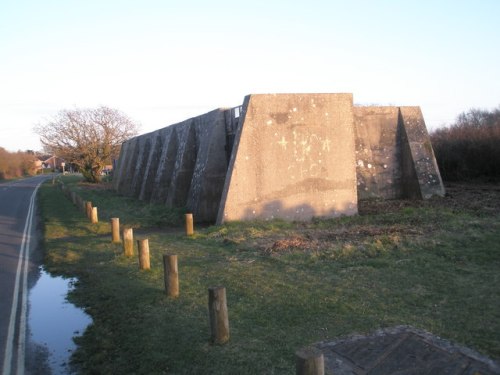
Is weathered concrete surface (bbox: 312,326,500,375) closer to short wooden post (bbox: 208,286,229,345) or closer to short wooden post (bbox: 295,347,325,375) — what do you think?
short wooden post (bbox: 208,286,229,345)

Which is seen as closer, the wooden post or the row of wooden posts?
the row of wooden posts

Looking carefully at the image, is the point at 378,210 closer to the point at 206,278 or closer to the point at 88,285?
the point at 206,278

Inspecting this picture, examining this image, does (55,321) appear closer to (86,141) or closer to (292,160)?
(292,160)

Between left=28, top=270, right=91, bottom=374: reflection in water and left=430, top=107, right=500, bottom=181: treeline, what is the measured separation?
72.3ft

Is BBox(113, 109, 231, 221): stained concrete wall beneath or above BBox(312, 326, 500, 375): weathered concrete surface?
above

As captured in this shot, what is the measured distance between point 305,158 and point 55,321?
956cm

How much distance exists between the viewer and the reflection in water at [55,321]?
6295mm

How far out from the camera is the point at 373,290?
24.5 feet

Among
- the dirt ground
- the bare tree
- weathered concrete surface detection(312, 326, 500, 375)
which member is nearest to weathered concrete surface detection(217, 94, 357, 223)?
the dirt ground

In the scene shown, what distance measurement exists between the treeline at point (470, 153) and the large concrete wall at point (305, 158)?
25.7ft

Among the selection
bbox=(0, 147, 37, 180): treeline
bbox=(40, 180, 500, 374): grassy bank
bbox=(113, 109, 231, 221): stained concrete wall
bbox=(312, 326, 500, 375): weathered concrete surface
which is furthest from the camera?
bbox=(0, 147, 37, 180): treeline

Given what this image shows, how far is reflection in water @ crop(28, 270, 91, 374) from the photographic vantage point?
630cm

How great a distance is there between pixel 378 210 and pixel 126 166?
79.7 ft

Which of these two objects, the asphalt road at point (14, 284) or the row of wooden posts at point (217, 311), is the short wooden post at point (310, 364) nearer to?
the row of wooden posts at point (217, 311)
